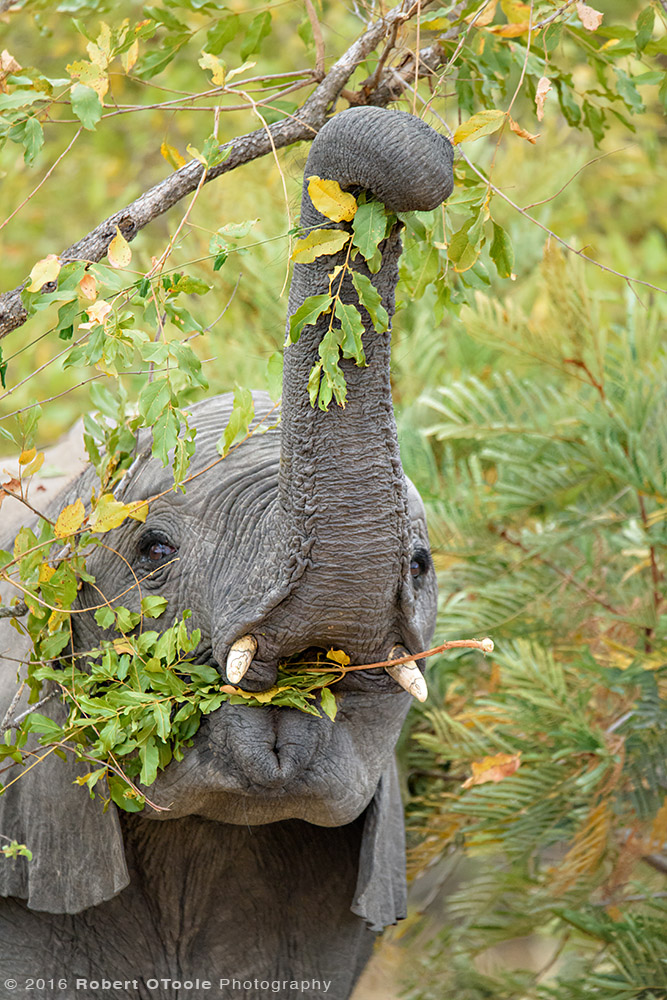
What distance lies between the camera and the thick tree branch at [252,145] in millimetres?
1769

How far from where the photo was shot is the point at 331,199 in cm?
150

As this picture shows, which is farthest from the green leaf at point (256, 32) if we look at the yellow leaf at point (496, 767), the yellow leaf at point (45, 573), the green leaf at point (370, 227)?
the yellow leaf at point (496, 767)

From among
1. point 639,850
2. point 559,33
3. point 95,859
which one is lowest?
Result: point 639,850

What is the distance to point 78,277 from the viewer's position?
5.47 feet

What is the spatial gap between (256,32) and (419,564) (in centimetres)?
92

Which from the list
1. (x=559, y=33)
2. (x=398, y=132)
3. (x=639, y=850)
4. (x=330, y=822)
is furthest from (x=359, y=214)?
(x=639, y=850)

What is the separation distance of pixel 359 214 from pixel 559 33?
0.64 meters

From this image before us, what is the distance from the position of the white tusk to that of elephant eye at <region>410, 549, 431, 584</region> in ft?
1.11

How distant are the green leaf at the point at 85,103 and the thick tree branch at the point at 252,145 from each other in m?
0.15

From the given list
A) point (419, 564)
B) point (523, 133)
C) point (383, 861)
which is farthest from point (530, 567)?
point (523, 133)

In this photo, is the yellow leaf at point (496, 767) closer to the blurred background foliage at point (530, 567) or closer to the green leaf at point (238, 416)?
the blurred background foliage at point (530, 567)

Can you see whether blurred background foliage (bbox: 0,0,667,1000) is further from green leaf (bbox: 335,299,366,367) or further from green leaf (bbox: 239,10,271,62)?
green leaf (bbox: 335,299,366,367)

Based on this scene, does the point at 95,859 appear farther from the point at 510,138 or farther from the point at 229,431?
the point at 510,138

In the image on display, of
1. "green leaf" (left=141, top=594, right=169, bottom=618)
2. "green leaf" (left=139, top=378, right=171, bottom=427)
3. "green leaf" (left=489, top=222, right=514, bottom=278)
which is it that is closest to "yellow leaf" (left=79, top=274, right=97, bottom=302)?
"green leaf" (left=139, top=378, right=171, bottom=427)
